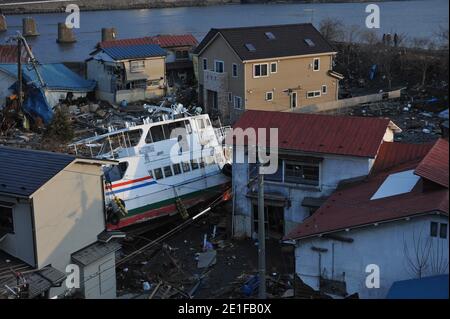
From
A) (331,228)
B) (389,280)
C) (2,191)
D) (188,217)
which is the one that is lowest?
(188,217)

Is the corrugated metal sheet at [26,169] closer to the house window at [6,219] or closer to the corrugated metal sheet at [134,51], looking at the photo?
the house window at [6,219]

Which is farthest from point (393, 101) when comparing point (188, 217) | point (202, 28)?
point (202, 28)

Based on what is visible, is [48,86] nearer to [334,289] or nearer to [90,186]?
[90,186]

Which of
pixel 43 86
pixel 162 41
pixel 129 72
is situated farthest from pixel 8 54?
pixel 129 72

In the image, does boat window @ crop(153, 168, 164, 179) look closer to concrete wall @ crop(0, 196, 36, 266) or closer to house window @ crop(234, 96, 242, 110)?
concrete wall @ crop(0, 196, 36, 266)

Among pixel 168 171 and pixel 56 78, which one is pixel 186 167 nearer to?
pixel 168 171

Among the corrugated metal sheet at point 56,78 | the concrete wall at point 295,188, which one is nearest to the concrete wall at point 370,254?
the concrete wall at point 295,188
